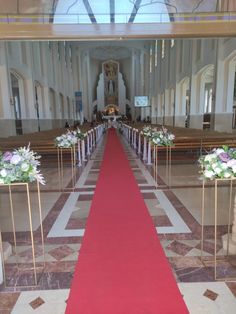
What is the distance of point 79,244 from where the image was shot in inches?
127

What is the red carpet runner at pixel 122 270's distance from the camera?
6.98 feet

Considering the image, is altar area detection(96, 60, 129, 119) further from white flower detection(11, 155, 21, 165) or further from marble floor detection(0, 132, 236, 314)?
white flower detection(11, 155, 21, 165)

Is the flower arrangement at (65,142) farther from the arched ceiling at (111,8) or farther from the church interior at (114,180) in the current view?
the arched ceiling at (111,8)

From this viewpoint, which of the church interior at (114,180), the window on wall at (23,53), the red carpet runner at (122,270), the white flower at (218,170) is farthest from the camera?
the window on wall at (23,53)

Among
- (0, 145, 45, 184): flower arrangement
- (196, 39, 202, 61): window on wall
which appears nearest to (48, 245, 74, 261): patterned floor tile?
(0, 145, 45, 184): flower arrangement

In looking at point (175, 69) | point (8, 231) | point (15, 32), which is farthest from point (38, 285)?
point (175, 69)

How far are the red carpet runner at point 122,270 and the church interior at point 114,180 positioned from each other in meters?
0.02

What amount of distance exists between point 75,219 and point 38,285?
154cm

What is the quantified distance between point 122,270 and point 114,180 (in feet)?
11.1

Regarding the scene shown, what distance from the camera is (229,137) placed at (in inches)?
335

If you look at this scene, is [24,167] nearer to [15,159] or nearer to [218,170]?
[15,159]

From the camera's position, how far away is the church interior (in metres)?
2.45

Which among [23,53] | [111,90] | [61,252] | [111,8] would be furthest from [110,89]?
[61,252]

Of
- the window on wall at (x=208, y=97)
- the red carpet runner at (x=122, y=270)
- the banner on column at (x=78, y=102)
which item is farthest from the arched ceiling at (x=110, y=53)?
the red carpet runner at (x=122, y=270)
